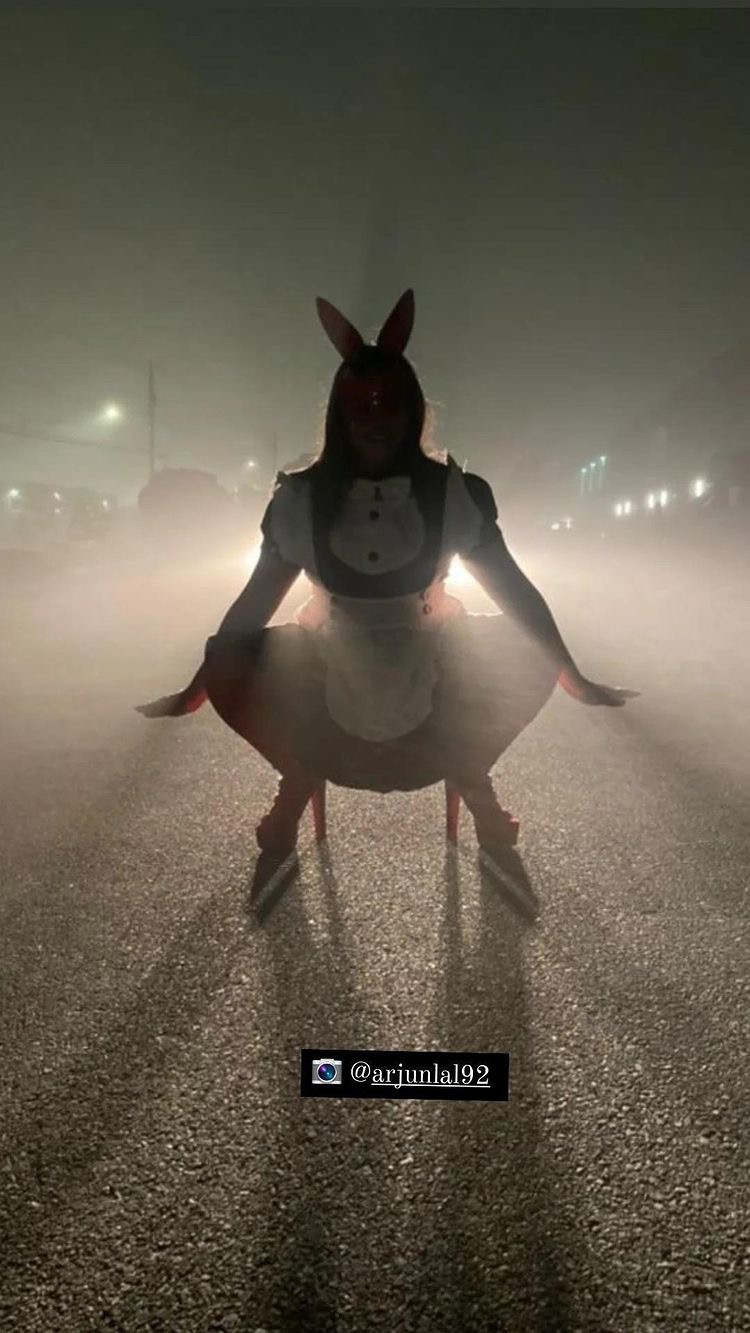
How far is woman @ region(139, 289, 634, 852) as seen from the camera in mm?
2150

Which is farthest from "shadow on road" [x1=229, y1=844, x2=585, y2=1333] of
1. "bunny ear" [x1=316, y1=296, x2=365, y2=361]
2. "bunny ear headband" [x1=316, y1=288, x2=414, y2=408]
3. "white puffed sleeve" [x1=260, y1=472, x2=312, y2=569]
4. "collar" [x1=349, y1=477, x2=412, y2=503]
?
"bunny ear" [x1=316, y1=296, x2=365, y2=361]

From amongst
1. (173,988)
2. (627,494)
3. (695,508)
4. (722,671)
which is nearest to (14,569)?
(722,671)

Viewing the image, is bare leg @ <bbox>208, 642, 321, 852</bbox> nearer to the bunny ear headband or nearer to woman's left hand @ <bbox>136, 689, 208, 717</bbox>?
woman's left hand @ <bbox>136, 689, 208, 717</bbox>

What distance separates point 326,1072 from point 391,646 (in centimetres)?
116

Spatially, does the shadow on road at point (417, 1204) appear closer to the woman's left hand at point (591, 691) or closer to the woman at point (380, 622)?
the woman at point (380, 622)

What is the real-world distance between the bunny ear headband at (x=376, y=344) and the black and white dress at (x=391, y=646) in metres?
0.24

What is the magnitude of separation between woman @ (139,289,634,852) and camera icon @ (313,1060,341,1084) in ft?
2.82

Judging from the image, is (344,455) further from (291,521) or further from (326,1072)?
(326,1072)

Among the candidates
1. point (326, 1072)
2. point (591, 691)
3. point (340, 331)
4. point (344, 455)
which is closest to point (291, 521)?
point (344, 455)

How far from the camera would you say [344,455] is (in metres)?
2.20

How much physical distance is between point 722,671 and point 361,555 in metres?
7.17

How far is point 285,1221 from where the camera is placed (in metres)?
1.42

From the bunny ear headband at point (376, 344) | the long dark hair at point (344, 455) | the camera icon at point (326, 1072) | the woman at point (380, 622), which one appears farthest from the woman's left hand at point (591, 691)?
the camera icon at point (326, 1072)

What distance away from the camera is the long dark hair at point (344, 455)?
2.16 meters
